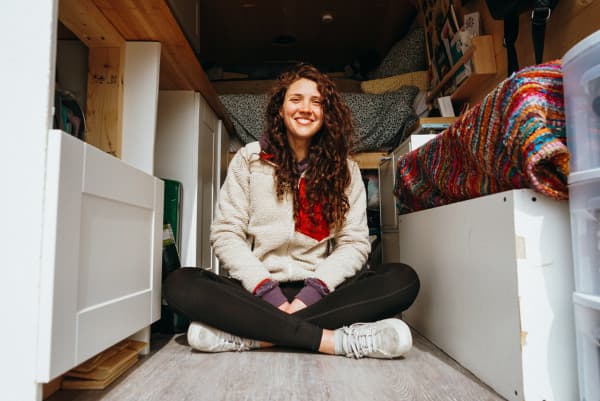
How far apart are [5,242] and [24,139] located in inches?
6.4

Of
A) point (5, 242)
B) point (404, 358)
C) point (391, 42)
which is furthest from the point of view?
point (391, 42)

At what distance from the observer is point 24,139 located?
680 mm

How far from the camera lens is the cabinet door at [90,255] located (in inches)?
26.2

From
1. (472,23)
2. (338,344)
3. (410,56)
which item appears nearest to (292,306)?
(338,344)

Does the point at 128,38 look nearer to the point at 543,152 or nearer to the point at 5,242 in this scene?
the point at 5,242

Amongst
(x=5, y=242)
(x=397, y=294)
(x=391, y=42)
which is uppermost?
(x=391, y=42)

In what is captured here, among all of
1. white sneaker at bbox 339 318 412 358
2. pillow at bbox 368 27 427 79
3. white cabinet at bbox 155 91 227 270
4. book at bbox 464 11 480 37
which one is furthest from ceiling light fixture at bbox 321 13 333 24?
white sneaker at bbox 339 318 412 358

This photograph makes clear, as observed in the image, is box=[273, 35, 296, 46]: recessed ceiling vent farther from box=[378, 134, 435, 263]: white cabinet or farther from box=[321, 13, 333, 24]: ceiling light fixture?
box=[378, 134, 435, 263]: white cabinet

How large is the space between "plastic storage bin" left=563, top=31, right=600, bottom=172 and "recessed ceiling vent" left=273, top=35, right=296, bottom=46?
9.43 ft

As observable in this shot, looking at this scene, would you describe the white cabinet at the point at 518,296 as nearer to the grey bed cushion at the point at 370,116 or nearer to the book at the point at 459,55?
the book at the point at 459,55

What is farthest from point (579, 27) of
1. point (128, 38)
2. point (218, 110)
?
point (218, 110)

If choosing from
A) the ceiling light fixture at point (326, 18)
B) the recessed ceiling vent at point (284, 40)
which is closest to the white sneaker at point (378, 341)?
the ceiling light fixture at point (326, 18)

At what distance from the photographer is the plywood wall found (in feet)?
3.60

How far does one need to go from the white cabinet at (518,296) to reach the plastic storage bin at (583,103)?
121mm
